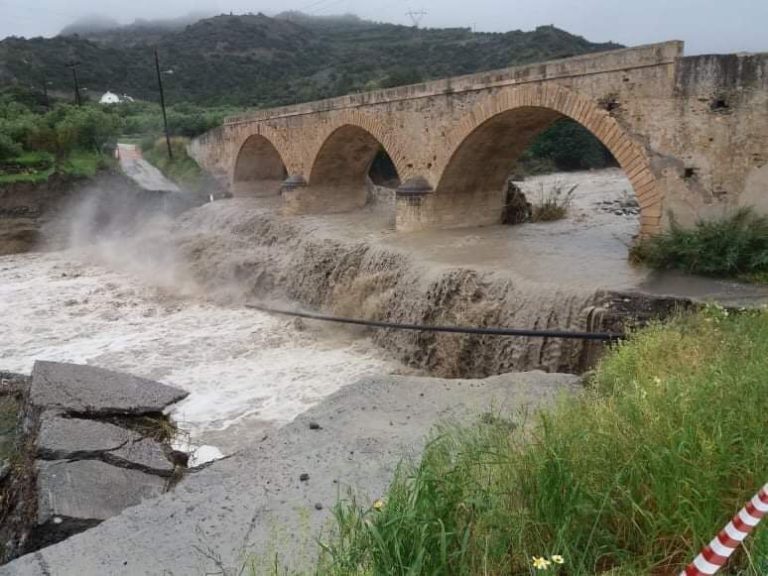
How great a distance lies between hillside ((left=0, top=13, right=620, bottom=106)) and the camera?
51.1 metres

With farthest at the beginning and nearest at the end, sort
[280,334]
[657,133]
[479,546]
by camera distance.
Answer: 1. [280,334]
2. [657,133]
3. [479,546]

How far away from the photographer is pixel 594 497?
97.3 inches

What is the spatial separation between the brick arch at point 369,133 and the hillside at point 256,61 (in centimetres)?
2127

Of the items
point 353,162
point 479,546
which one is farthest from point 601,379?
point 353,162

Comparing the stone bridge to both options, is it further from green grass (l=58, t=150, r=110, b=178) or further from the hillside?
the hillside

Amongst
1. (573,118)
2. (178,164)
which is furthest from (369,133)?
(178,164)

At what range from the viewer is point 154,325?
1153 centimetres

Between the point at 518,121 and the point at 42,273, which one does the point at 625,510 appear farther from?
the point at 42,273

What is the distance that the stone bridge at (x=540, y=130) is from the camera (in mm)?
→ 7684

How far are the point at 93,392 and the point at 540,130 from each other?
8.45 m

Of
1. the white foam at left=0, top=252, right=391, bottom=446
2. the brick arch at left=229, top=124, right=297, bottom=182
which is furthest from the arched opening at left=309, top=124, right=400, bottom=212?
the white foam at left=0, top=252, right=391, bottom=446

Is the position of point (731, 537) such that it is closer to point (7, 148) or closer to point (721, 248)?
point (721, 248)

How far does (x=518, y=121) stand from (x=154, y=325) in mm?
7329

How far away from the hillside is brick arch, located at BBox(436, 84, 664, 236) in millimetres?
26327
